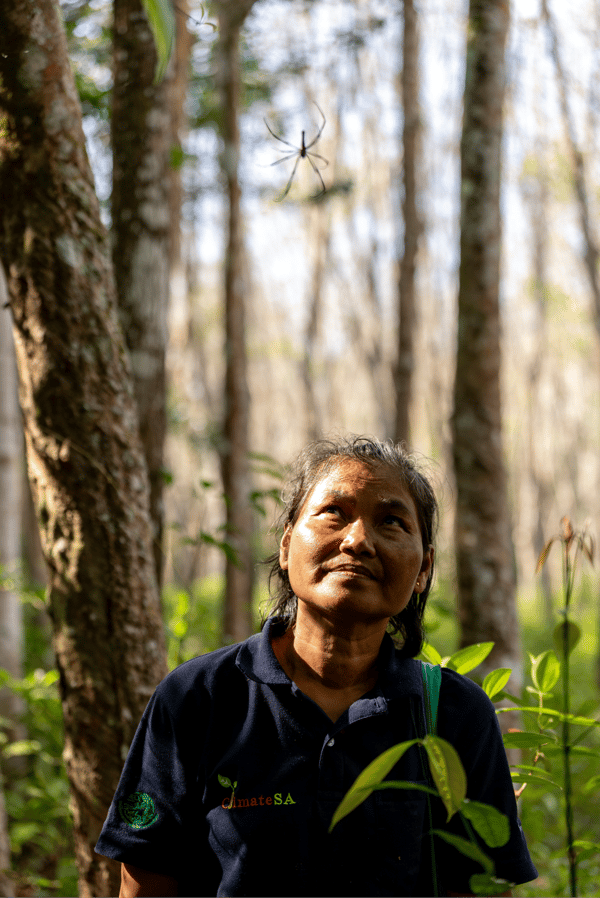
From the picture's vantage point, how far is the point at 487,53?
13.4 ft

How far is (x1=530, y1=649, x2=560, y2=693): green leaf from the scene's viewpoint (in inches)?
68.1

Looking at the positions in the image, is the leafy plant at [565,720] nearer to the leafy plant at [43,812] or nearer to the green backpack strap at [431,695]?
the green backpack strap at [431,695]

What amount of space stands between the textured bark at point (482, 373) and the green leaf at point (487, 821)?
115 inches

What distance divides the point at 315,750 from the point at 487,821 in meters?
0.40

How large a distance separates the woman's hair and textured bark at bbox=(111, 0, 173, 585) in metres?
1.48

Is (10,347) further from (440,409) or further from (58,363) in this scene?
(440,409)

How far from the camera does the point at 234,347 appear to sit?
23.2 ft

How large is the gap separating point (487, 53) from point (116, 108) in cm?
218

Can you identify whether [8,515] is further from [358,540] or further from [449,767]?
[449,767]

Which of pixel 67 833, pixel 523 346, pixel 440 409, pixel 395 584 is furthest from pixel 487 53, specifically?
pixel 523 346

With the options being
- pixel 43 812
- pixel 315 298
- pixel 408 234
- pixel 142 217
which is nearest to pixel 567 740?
pixel 142 217

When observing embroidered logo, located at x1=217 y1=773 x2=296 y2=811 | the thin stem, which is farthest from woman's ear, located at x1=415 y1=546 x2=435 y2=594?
embroidered logo, located at x1=217 y1=773 x2=296 y2=811

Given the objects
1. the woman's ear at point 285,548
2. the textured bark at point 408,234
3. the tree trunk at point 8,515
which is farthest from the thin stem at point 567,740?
the textured bark at point 408,234

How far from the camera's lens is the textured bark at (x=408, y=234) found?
7.75 m
